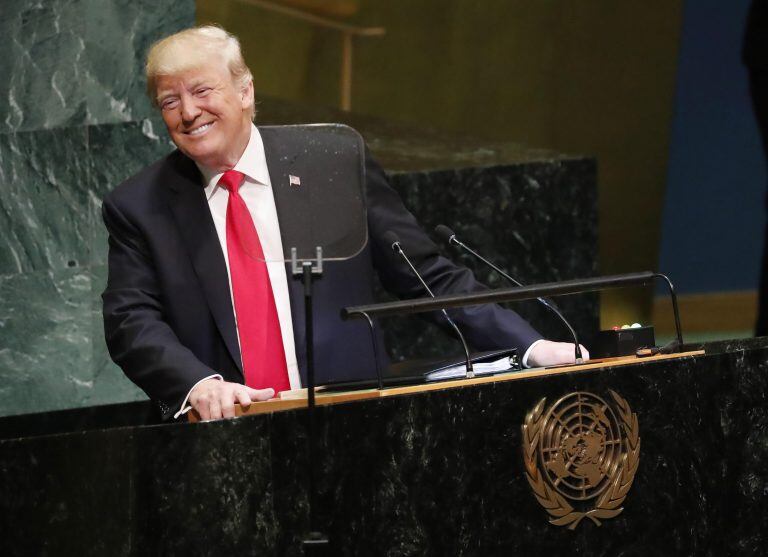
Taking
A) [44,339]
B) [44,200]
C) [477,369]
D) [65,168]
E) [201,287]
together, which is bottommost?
[44,339]

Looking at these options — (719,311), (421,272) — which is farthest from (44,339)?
(719,311)

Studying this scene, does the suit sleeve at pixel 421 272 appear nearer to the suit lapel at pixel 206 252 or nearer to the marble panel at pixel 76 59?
the suit lapel at pixel 206 252

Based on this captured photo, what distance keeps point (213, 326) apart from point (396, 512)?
0.91m

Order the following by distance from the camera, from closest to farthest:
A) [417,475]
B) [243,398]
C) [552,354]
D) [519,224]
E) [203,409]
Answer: [417,475]
[243,398]
[203,409]
[552,354]
[519,224]

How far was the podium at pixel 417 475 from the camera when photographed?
270cm

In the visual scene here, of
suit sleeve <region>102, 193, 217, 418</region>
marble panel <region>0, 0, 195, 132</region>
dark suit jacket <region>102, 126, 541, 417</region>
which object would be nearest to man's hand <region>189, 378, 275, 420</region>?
suit sleeve <region>102, 193, 217, 418</region>

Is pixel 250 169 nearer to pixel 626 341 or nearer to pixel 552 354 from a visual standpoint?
pixel 552 354

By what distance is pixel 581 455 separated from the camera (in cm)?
292

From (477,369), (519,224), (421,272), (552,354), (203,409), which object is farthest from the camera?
(519,224)

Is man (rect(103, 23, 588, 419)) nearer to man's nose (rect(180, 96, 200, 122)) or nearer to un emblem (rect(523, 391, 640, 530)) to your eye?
man's nose (rect(180, 96, 200, 122))

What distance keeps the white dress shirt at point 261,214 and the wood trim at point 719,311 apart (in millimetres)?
5474

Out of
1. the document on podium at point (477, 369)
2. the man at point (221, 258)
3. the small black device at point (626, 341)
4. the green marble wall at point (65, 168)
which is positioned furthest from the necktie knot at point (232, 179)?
the green marble wall at point (65, 168)

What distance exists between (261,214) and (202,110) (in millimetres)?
277

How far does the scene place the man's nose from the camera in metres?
3.46
